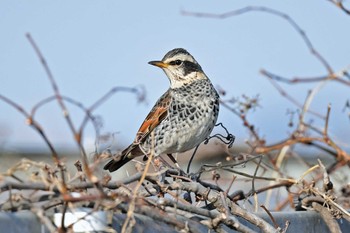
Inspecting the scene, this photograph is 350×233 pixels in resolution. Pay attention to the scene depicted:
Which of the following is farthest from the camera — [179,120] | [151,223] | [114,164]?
[179,120]

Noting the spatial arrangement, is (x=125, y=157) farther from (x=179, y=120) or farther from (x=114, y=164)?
(x=179, y=120)

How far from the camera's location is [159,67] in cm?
662

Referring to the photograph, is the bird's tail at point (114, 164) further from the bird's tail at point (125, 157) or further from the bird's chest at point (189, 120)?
the bird's chest at point (189, 120)

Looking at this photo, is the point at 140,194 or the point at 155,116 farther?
the point at 155,116

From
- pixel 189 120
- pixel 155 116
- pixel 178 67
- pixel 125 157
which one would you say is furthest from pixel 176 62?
pixel 125 157

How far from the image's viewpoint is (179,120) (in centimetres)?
615

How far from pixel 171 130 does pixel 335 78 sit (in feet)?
8.25

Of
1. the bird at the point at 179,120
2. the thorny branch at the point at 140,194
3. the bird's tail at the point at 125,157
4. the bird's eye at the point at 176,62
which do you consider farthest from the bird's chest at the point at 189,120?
the thorny branch at the point at 140,194

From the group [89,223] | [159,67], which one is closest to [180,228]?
[89,223]

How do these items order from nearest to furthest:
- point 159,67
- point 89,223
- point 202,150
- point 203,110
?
point 89,223
point 203,110
point 159,67
point 202,150

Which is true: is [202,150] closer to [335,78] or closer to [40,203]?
[335,78]

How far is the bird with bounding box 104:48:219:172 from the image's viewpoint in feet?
19.7

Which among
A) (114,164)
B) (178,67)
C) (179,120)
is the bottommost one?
(114,164)

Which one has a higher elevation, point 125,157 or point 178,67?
point 178,67
